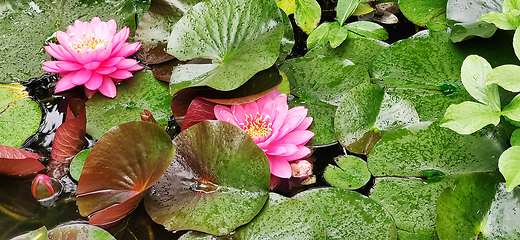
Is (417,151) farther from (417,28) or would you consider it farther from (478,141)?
(417,28)

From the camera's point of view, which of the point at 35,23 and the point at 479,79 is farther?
the point at 35,23

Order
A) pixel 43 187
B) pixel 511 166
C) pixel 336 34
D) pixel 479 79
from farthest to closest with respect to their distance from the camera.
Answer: pixel 336 34 < pixel 43 187 < pixel 479 79 < pixel 511 166

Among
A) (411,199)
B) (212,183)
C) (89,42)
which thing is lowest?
(411,199)

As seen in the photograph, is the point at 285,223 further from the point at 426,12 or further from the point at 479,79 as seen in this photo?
the point at 426,12

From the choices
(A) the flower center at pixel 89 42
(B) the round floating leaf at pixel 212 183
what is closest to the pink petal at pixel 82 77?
(A) the flower center at pixel 89 42

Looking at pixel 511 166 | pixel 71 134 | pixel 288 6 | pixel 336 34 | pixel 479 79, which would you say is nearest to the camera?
pixel 511 166

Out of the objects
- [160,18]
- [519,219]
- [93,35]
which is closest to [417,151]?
[519,219]

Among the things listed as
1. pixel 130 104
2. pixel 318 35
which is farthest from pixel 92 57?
pixel 318 35

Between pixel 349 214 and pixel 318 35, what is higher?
pixel 318 35
